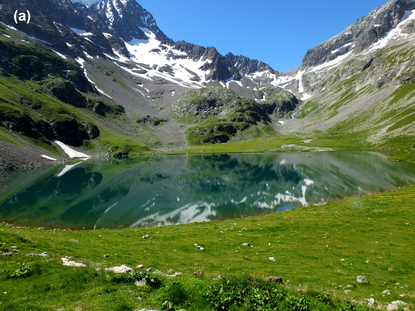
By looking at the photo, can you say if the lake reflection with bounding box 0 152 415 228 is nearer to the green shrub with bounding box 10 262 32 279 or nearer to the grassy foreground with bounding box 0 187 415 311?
the grassy foreground with bounding box 0 187 415 311

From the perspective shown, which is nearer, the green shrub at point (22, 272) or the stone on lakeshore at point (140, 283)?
the stone on lakeshore at point (140, 283)

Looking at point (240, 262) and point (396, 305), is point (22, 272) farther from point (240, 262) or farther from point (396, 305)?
point (396, 305)

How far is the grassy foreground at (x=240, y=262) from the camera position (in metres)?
10.1

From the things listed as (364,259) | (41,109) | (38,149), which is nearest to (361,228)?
(364,259)

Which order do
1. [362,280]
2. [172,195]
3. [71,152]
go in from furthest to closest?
[71,152] → [172,195] → [362,280]

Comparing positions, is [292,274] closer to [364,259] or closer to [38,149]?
[364,259]

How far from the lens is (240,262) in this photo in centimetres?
1900

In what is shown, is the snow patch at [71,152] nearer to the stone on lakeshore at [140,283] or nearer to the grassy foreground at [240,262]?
the grassy foreground at [240,262]

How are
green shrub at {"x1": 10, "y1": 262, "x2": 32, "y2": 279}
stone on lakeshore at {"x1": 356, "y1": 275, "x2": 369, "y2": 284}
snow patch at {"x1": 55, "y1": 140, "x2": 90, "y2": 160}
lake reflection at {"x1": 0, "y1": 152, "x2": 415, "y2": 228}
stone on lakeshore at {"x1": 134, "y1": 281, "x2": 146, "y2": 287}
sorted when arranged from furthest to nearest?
snow patch at {"x1": 55, "y1": 140, "x2": 90, "y2": 160}, lake reflection at {"x1": 0, "y1": 152, "x2": 415, "y2": 228}, stone on lakeshore at {"x1": 356, "y1": 275, "x2": 369, "y2": 284}, green shrub at {"x1": 10, "y1": 262, "x2": 32, "y2": 279}, stone on lakeshore at {"x1": 134, "y1": 281, "x2": 146, "y2": 287}

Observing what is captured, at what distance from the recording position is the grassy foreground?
10.1m

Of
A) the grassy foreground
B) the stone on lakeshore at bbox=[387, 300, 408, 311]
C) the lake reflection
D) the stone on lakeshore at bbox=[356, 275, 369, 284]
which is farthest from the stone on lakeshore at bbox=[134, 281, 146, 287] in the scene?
the lake reflection

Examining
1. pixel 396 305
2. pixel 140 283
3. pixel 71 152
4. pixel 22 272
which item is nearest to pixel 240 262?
pixel 140 283

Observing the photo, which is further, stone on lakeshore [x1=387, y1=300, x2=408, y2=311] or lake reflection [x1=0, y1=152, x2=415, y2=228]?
lake reflection [x1=0, y1=152, x2=415, y2=228]

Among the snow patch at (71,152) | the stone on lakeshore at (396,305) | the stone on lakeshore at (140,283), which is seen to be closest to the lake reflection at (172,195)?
the stone on lakeshore at (140,283)
